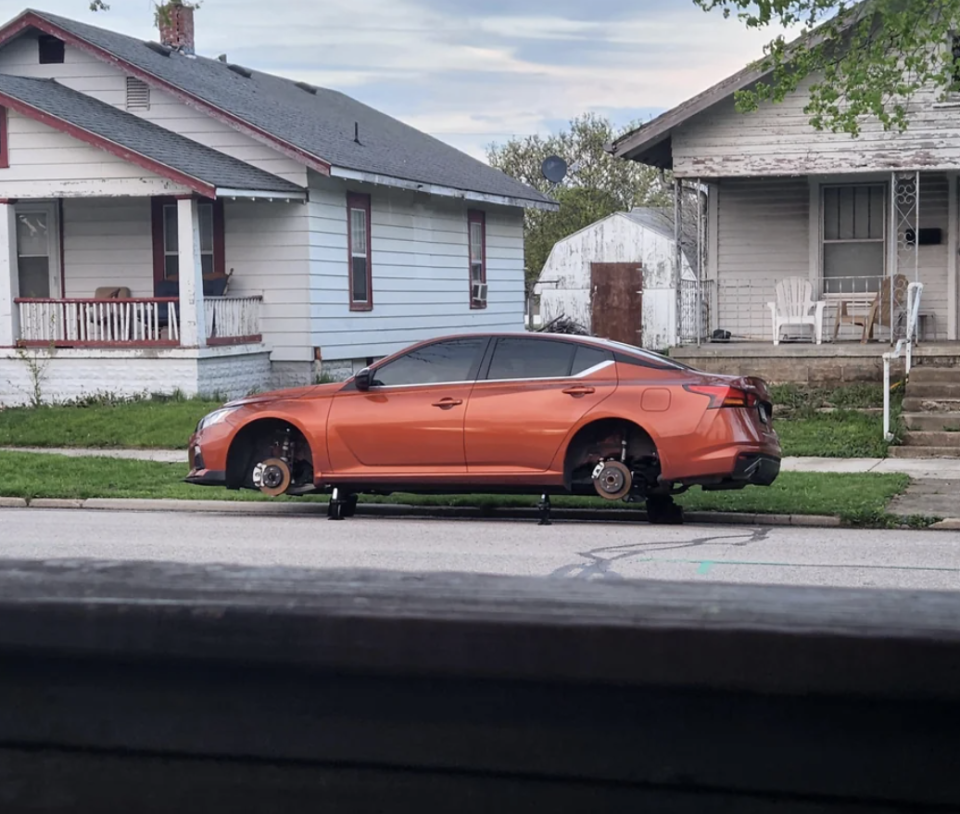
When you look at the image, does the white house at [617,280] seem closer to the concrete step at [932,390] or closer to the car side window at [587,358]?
the concrete step at [932,390]

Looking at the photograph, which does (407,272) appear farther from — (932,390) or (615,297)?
(615,297)

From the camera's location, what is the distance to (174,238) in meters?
24.8

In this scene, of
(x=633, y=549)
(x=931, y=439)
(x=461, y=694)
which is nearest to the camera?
(x=461, y=694)

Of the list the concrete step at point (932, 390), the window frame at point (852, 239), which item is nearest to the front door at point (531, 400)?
the concrete step at point (932, 390)

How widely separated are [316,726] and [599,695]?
16.0 inches

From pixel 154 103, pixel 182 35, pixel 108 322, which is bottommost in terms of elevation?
pixel 108 322

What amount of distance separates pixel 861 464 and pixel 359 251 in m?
12.8

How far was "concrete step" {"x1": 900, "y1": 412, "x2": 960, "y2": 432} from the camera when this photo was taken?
17734 mm

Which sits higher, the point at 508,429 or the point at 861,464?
the point at 508,429

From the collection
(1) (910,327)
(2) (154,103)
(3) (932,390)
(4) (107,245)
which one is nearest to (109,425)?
(4) (107,245)

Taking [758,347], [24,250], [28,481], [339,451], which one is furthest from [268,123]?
[339,451]

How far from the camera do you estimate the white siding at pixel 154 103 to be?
24.5m

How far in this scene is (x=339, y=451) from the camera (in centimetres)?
1305

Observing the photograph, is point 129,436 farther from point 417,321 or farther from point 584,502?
point 417,321
